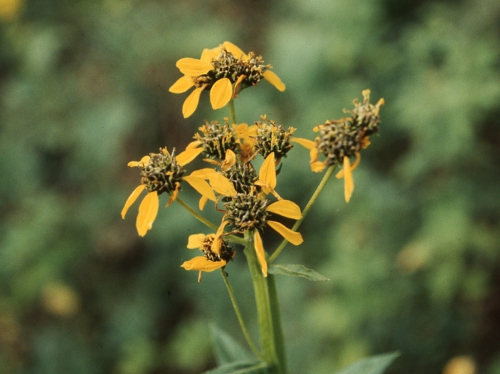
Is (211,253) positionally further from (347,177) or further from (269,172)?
(347,177)

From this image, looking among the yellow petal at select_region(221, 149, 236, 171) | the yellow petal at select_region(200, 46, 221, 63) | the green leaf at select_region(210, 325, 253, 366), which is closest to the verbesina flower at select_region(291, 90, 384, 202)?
the yellow petal at select_region(221, 149, 236, 171)

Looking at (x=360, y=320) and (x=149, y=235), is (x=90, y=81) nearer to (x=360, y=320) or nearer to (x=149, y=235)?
(x=149, y=235)

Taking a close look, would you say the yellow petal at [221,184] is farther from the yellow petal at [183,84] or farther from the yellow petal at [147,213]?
the yellow petal at [183,84]

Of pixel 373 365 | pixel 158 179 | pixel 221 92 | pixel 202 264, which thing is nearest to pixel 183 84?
pixel 221 92

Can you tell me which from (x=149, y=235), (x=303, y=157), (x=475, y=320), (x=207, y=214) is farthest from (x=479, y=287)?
(x=149, y=235)

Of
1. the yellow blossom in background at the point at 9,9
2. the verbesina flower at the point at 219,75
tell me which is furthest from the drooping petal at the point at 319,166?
the yellow blossom in background at the point at 9,9

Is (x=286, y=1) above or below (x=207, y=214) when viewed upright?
above

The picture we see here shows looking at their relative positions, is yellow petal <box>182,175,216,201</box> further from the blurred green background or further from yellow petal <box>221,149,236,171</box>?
the blurred green background
